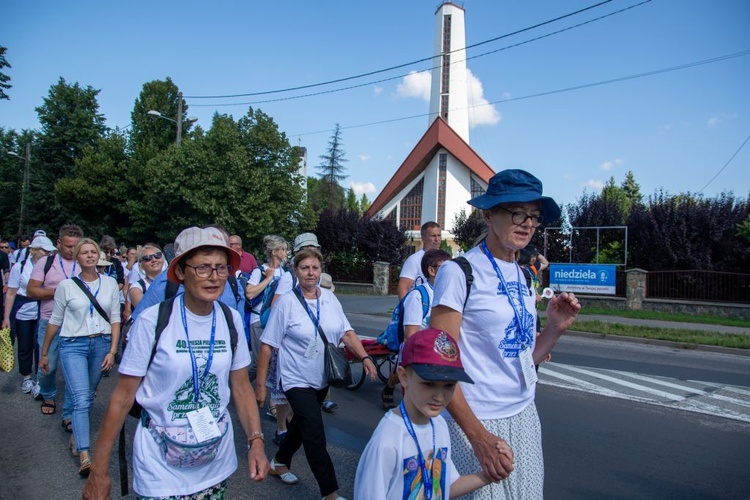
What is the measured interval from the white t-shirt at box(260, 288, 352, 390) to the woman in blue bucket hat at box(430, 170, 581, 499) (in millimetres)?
1922

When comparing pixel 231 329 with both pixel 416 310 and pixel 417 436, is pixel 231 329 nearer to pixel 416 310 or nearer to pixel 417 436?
pixel 417 436

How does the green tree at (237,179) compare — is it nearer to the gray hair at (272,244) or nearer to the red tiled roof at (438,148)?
the gray hair at (272,244)

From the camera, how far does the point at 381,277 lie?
28062mm

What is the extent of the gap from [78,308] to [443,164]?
50754 mm

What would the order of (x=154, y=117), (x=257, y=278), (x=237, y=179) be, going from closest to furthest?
(x=257, y=278), (x=237, y=179), (x=154, y=117)

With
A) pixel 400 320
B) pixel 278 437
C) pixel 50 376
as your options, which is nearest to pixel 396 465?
pixel 400 320

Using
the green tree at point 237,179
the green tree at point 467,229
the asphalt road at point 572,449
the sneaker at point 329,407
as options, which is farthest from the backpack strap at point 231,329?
the green tree at point 467,229

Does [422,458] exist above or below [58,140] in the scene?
below

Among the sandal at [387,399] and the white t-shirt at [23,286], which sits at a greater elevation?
the white t-shirt at [23,286]

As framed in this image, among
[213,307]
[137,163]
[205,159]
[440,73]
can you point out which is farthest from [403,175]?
[213,307]

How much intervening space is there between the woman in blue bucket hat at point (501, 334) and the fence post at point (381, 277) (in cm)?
2550

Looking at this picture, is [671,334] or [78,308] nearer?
[78,308]

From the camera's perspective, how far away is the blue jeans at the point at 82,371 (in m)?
4.56

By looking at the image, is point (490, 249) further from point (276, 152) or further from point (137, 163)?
point (137, 163)
